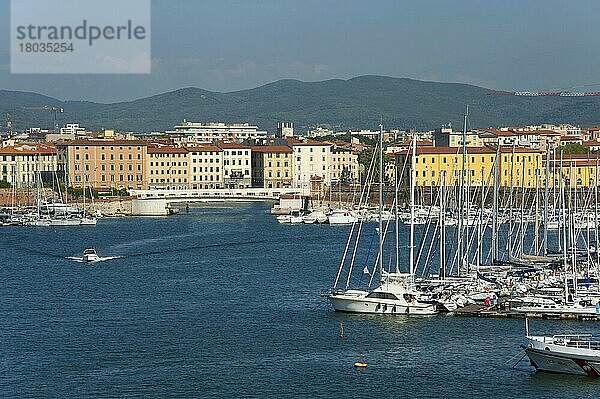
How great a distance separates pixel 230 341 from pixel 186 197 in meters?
32.1

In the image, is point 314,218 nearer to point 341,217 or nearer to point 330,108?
point 341,217

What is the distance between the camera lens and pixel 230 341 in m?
16.8

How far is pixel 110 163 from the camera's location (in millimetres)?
55375

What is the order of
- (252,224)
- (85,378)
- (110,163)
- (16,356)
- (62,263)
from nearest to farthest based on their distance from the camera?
1. (85,378)
2. (16,356)
3. (62,263)
4. (252,224)
5. (110,163)

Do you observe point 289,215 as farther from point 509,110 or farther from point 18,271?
point 509,110

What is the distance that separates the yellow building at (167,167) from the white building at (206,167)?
0.42 meters

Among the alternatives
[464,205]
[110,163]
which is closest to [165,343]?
Result: [464,205]

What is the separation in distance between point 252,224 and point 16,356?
970 inches

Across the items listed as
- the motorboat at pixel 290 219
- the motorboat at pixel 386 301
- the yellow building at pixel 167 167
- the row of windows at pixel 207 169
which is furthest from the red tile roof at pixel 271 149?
the motorboat at pixel 386 301

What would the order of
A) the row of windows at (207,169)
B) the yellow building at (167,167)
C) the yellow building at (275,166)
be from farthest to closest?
the yellow building at (275,166) < the row of windows at (207,169) < the yellow building at (167,167)

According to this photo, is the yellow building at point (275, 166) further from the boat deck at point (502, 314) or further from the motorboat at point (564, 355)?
the motorboat at point (564, 355)

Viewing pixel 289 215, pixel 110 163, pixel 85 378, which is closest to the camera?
pixel 85 378

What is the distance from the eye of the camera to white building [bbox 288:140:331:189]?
199 feet

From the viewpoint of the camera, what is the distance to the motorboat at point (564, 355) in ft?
44.8
